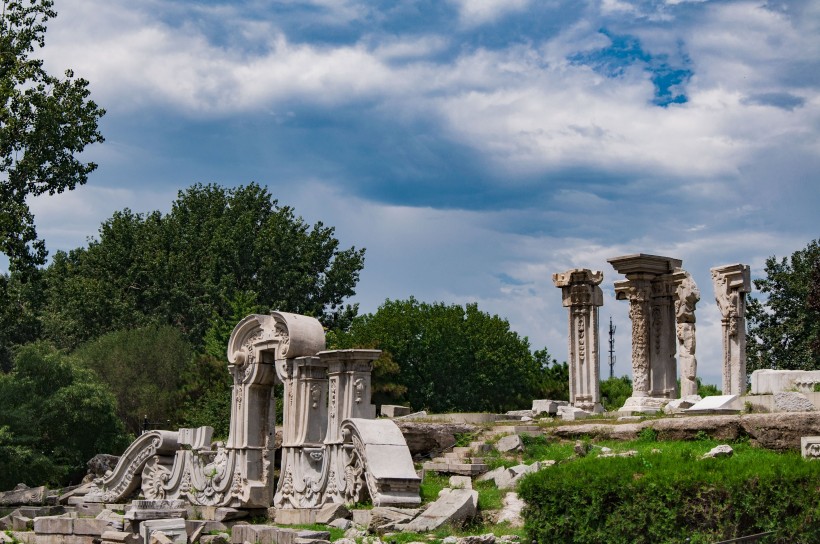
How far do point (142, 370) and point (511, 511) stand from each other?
29.0 metres

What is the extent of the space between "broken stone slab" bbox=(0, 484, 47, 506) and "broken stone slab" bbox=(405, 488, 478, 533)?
35.4 feet

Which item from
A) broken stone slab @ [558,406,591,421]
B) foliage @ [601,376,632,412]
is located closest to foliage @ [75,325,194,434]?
foliage @ [601,376,632,412]

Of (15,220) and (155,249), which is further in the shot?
(155,249)

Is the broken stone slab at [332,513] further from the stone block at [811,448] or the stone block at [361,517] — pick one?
the stone block at [811,448]

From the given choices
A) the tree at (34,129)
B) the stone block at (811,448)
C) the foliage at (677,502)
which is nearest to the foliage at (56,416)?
the tree at (34,129)

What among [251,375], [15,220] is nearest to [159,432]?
[251,375]

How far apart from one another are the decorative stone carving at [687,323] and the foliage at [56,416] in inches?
626

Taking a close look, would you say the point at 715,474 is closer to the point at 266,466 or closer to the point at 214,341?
the point at 266,466

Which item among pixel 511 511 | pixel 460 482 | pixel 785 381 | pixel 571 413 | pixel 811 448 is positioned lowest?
pixel 511 511

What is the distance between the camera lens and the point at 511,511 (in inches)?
622

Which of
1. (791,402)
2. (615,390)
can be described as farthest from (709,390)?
(791,402)

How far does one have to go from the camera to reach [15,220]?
90.0 feet

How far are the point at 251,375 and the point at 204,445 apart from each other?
1.77 metres

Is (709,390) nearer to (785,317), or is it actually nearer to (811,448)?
(785,317)
